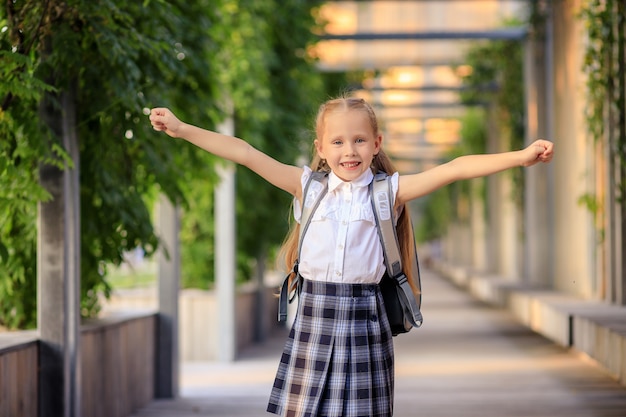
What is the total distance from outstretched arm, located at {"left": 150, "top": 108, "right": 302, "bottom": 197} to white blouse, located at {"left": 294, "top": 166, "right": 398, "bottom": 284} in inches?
6.1

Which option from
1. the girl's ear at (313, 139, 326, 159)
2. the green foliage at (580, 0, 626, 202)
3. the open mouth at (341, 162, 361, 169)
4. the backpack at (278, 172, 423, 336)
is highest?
the green foliage at (580, 0, 626, 202)

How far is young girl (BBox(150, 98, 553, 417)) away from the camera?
3.31 metres

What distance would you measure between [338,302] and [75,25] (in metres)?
2.30

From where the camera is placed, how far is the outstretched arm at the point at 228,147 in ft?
11.0

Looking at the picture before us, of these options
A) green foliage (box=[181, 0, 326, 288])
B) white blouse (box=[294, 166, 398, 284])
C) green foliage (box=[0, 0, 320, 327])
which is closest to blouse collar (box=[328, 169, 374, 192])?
white blouse (box=[294, 166, 398, 284])

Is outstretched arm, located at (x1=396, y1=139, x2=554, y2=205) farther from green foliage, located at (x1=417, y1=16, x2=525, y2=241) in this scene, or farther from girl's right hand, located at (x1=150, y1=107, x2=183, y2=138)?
green foliage, located at (x1=417, y1=16, x2=525, y2=241)

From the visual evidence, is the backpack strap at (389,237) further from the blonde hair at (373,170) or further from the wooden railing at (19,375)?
the wooden railing at (19,375)

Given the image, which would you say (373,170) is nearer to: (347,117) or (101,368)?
(347,117)

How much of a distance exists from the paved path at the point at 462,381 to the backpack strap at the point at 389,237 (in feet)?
13.3

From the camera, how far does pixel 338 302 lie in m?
3.32

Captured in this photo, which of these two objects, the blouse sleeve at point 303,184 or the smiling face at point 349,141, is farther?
the blouse sleeve at point 303,184

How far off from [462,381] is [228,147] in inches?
243

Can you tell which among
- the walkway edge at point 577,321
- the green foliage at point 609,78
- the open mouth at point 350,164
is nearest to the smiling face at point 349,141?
the open mouth at point 350,164

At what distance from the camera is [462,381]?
30.5 feet
